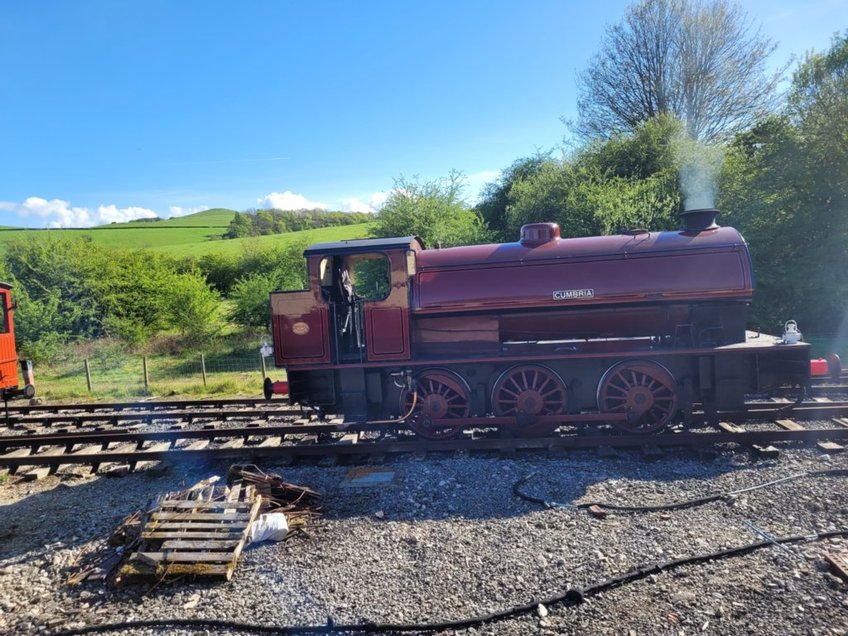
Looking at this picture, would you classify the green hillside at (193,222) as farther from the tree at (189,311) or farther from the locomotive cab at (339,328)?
the locomotive cab at (339,328)

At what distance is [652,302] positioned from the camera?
22.8 ft

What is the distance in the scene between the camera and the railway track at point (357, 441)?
21.6 feet

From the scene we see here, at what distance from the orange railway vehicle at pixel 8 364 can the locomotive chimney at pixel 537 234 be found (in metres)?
10.6

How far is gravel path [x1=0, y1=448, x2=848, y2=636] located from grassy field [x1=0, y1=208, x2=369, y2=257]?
3072cm

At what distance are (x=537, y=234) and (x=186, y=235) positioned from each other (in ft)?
182

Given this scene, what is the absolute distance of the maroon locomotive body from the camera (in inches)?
271

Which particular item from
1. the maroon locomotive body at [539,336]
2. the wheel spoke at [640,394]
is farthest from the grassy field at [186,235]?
the wheel spoke at [640,394]

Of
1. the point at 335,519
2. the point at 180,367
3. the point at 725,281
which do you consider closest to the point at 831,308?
the point at 725,281

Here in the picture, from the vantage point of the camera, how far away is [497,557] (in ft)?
13.6

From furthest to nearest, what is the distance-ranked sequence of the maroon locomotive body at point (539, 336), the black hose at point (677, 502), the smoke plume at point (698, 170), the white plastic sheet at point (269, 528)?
the smoke plume at point (698, 170) → the maroon locomotive body at point (539, 336) → the black hose at point (677, 502) → the white plastic sheet at point (269, 528)

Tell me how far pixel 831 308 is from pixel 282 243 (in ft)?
114

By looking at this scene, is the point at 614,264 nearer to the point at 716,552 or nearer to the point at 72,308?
the point at 716,552

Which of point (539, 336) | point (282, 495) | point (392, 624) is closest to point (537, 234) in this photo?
point (539, 336)

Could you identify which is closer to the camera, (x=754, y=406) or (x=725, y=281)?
(x=725, y=281)
